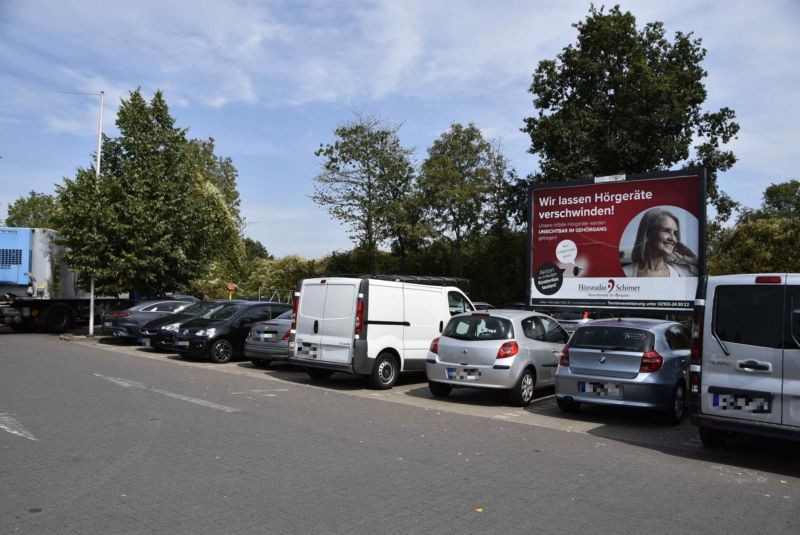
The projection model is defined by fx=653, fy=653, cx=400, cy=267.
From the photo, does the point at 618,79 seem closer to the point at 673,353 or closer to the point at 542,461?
the point at 673,353

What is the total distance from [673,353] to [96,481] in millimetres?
7769

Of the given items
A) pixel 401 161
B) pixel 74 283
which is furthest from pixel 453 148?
pixel 74 283

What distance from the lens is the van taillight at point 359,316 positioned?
12.2 metres

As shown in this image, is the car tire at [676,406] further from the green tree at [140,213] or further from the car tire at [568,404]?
the green tree at [140,213]

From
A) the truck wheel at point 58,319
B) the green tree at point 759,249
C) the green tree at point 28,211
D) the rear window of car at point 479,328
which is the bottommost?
the truck wheel at point 58,319

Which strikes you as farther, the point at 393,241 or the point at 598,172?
the point at 393,241

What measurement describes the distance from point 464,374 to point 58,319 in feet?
66.8

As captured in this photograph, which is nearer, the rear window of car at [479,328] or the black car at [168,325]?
the rear window of car at [479,328]

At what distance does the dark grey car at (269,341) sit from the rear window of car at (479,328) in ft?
16.1

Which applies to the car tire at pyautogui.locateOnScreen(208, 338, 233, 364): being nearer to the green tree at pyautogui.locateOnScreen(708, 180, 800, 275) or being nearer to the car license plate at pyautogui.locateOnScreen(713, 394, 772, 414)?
the car license plate at pyautogui.locateOnScreen(713, 394, 772, 414)

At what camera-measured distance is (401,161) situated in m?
33.8

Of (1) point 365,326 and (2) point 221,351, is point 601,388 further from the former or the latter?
(2) point 221,351

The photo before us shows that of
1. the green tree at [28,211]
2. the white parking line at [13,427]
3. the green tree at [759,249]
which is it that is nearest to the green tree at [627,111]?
the green tree at [759,249]

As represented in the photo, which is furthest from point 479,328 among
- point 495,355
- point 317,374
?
point 317,374
